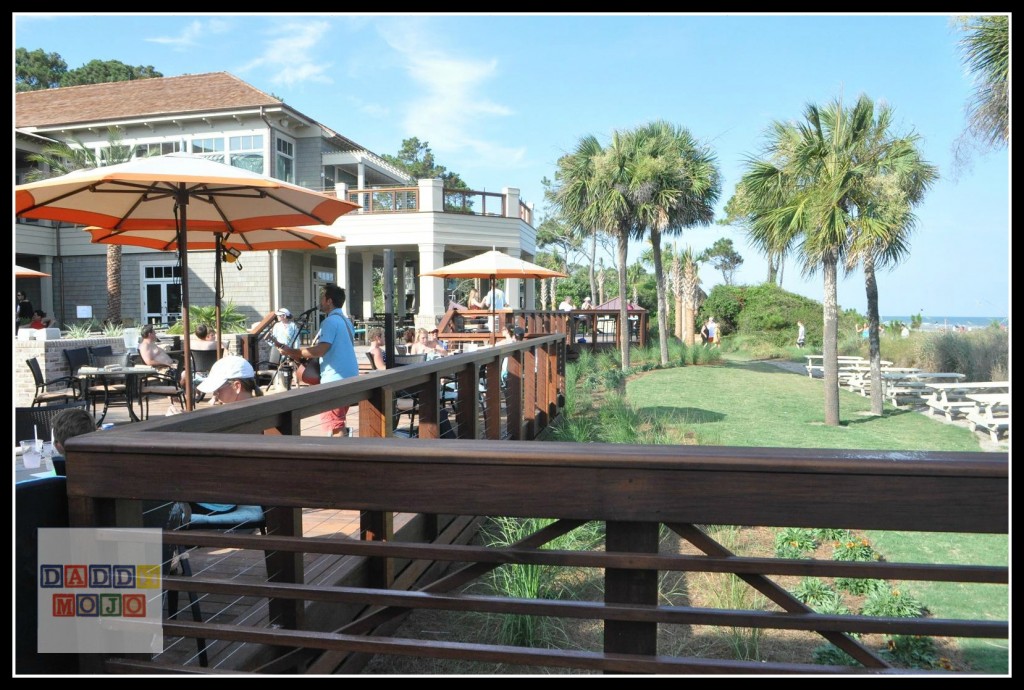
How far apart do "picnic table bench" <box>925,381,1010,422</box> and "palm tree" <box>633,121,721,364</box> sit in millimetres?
7488

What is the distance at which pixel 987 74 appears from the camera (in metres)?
11.1

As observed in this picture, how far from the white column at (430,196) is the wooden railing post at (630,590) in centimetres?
2202

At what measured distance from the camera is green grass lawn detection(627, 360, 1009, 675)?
4.83 meters

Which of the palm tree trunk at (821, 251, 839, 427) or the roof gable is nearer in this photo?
the palm tree trunk at (821, 251, 839, 427)

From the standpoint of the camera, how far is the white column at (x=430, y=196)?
75.8 ft

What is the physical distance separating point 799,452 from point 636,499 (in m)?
0.39

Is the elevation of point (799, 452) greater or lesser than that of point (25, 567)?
greater

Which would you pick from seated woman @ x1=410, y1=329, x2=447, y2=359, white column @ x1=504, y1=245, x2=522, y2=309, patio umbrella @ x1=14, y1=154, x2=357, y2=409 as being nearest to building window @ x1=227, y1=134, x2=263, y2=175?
white column @ x1=504, y1=245, x2=522, y2=309

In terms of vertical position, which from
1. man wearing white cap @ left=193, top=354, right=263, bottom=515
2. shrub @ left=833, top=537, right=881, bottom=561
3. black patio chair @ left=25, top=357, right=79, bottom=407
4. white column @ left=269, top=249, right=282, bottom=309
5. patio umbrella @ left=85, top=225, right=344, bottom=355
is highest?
white column @ left=269, top=249, right=282, bottom=309

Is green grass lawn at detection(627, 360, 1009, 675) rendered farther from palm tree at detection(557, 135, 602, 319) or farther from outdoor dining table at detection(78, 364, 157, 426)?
outdoor dining table at detection(78, 364, 157, 426)

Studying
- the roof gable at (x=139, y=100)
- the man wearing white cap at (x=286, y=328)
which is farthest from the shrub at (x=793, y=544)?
the roof gable at (x=139, y=100)

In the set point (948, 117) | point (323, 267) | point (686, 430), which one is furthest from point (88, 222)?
point (323, 267)

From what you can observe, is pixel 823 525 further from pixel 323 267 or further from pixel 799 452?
pixel 323 267
